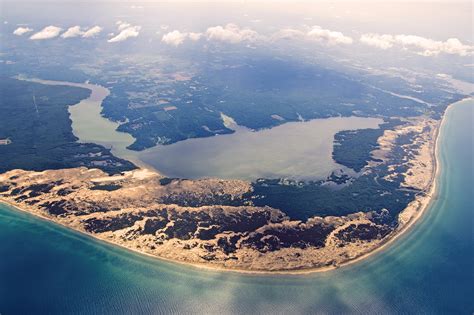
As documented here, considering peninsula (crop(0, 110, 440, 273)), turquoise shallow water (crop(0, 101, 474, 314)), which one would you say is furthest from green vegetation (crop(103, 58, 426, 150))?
turquoise shallow water (crop(0, 101, 474, 314))

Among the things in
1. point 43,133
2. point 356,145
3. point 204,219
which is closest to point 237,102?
point 356,145

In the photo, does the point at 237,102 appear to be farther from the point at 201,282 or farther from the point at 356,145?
the point at 201,282

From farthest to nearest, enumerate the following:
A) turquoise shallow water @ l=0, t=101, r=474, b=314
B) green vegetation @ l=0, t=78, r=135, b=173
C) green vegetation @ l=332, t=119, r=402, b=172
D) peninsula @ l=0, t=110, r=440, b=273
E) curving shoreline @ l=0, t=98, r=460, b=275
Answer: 1. green vegetation @ l=332, t=119, r=402, b=172
2. green vegetation @ l=0, t=78, r=135, b=173
3. peninsula @ l=0, t=110, r=440, b=273
4. curving shoreline @ l=0, t=98, r=460, b=275
5. turquoise shallow water @ l=0, t=101, r=474, b=314

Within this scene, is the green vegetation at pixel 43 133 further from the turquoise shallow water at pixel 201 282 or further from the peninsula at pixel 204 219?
the turquoise shallow water at pixel 201 282

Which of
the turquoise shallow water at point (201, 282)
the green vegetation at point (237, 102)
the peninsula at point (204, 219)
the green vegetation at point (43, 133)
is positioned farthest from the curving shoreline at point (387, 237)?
the green vegetation at point (237, 102)

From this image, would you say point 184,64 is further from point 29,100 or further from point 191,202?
point 191,202

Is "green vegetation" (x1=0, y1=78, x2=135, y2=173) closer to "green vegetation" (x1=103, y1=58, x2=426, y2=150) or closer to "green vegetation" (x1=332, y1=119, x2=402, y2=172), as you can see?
"green vegetation" (x1=103, y1=58, x2=426, y2=150)
